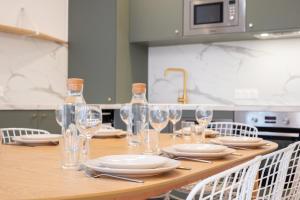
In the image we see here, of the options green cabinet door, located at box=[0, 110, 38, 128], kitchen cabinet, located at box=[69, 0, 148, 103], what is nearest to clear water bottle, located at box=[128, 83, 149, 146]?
green cabinet door, located at box=[0, 110, 38, 128]

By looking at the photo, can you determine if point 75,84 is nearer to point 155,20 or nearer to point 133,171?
point 133,171

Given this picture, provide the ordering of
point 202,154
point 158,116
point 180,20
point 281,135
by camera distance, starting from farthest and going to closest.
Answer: point 180,20 → point 281,135 → point 158,116 → point 202,154

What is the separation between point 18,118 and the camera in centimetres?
324

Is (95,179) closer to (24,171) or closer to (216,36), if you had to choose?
(24,171)

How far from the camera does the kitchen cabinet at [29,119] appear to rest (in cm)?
315

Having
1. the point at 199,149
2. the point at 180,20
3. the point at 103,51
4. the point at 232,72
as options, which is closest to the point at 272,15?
the point at 232,72

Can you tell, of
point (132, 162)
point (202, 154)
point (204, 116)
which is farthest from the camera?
point (204, 116)

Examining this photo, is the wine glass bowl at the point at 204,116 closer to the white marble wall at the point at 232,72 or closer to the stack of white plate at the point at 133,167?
the stack of white plate at the point at 133,167

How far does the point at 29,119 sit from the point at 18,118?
11 centimetres

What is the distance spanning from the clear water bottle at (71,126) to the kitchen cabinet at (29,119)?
205cm

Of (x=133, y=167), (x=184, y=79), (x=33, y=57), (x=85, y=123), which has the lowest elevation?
(x=133, y=167)

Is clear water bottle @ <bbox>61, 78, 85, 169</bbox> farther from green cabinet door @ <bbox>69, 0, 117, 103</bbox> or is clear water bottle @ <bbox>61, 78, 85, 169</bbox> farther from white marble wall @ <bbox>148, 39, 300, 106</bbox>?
white marble wall @ <bbox>148, 39, 300, 106</bbox>

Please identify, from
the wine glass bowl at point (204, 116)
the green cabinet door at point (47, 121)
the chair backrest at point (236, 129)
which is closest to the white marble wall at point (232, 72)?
the chair backrest at point (236, 129)

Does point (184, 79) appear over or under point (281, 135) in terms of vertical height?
over
